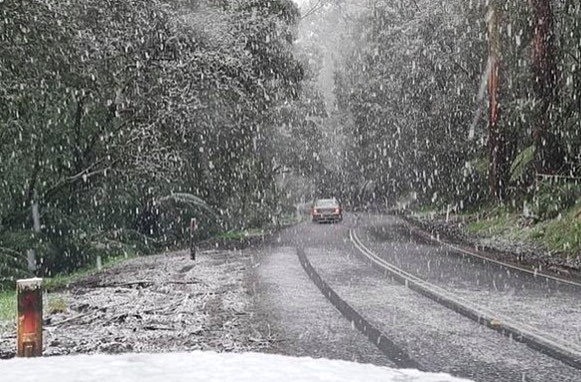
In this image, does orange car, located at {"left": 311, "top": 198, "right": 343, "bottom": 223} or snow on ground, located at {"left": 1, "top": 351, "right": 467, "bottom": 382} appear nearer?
snow on ground, located at {"left": 1, "top": 351, "right": 467, "bottom": 382}

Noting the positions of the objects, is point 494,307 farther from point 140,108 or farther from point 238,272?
point 140,108

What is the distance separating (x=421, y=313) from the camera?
8.82 meters

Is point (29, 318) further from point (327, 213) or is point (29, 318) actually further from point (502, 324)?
point (327, 213)

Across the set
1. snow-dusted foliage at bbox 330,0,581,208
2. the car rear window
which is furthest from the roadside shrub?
the car rear window

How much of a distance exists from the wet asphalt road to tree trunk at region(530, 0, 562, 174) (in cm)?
772

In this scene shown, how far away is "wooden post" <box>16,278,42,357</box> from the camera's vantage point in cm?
585

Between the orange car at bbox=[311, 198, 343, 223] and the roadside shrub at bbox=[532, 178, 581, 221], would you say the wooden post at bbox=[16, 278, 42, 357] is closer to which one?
the roadside shrub at bbox=[532, 178, 581, 221]

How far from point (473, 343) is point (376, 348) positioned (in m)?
1.13

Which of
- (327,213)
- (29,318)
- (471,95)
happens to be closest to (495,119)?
(471,95)

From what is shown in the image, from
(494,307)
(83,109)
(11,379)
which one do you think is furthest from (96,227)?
(11,379)

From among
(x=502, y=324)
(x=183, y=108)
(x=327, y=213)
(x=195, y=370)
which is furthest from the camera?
(x=327, y=213)

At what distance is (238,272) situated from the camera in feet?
47.2

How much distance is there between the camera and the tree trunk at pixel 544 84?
2112cm

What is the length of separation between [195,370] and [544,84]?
19.7 metres
